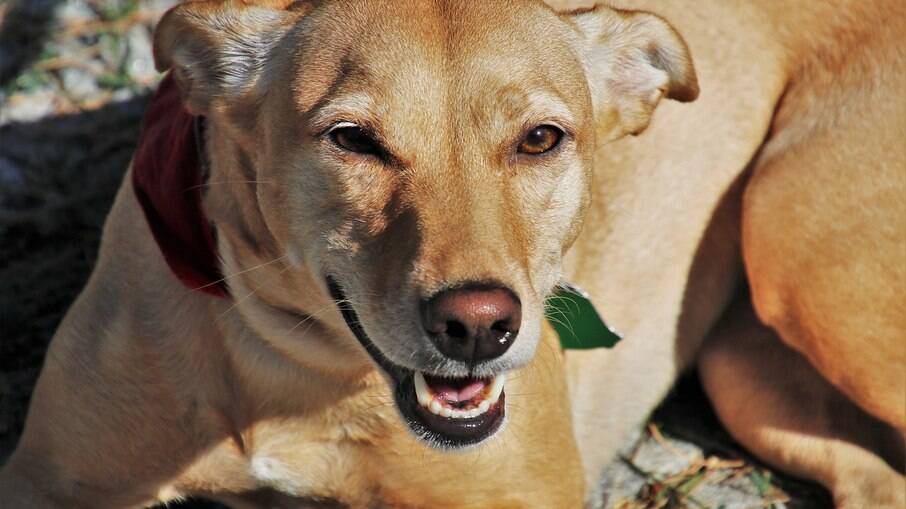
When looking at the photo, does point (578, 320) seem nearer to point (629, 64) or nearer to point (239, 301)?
point (629, 64)

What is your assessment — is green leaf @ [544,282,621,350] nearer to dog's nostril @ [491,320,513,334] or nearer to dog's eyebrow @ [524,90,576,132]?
dog's eyebrow @ [524,90,576,132]

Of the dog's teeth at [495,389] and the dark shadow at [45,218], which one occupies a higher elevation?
the dog's teeth at [495,389]

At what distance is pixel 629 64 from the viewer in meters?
3.41

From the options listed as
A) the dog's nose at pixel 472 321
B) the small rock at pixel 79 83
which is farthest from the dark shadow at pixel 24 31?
the dog's nose at pixel 472 321

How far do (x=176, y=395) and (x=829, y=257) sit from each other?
80.8 inches

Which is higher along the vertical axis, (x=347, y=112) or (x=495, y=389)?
(x=347, y=112)

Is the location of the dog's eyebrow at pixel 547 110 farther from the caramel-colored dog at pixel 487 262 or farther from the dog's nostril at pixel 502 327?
the dog's nostril at pixel 502 327

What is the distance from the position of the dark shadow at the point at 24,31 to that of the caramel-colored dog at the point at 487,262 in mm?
2174

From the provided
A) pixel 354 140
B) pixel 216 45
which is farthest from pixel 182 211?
pixel 354 140

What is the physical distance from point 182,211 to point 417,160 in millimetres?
781

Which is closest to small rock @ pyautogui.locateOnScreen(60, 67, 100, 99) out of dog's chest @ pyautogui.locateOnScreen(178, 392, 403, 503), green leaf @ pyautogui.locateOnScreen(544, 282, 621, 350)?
dog's chest @ pyautogui.locateOnScreen(178, 392, 403, 503)

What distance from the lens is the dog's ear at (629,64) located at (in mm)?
3363

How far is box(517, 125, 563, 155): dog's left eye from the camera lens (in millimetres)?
2844

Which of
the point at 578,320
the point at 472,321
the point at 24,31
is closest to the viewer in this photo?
the point at 472,321
